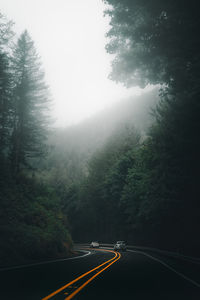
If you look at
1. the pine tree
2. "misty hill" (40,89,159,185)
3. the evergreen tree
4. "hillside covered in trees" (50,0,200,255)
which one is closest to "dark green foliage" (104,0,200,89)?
"hillside covered in trees" (50,0,200,255)

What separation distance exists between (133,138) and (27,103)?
2951 cm

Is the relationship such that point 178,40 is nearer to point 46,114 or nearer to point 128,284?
point 128,284

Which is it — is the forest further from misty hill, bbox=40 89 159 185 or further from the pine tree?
misty hill, bbox=40 89 159 185

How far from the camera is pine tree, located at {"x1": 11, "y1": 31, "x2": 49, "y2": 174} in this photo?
37250mm

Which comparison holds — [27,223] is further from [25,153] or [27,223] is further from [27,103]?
[27,103]

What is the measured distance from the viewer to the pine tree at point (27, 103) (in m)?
37.2

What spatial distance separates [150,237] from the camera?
49.8m

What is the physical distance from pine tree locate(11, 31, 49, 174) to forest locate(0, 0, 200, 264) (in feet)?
0.40

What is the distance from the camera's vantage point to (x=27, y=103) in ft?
124

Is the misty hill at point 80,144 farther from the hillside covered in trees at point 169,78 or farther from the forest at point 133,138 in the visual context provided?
the hillside covered in trees at point 169,78

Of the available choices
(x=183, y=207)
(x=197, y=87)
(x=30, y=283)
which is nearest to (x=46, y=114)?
(x=183, y=207)

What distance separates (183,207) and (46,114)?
69.6ft

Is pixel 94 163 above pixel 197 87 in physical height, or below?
above

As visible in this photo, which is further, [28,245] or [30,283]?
[28,245]
